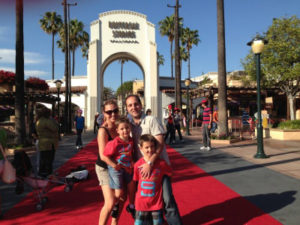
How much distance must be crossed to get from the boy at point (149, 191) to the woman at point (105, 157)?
14.6 inches

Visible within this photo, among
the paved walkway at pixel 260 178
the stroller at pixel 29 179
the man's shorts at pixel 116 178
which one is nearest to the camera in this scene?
the man's shorts at pixel 116 178

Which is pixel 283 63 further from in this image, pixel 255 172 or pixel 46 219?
pixel 46 219

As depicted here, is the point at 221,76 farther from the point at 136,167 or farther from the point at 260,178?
the point at 136,167

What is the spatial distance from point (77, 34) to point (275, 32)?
33799mm

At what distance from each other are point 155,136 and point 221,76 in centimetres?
1125

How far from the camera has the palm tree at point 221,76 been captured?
13328 millimetres

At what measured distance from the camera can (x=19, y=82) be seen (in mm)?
11938

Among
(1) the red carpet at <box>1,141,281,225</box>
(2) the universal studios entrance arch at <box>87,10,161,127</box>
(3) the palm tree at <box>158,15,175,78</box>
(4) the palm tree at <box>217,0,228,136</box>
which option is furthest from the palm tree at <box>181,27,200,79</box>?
(1) the red carpet at <box>1,141,281,225</box>

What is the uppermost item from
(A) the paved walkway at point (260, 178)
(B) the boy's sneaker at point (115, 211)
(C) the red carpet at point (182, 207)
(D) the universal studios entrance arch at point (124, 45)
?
(D) the universal studios entrance arch at point (124, 45)

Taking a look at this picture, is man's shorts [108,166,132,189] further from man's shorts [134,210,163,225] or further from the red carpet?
the red carpet

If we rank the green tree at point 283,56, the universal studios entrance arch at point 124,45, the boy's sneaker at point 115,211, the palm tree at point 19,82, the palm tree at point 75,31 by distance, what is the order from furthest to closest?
the palm tree at point 75,31 < the universal studios entrance arch at point 124,45 < the green tree at point 283,56 < the palm tree at point 19,82 < the boy's sneaker at point 115,211

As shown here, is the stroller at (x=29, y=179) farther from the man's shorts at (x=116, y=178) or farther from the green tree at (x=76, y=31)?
the green tree at (x=76, y=31)

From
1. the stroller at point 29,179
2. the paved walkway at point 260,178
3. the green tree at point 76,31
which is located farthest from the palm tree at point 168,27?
the stroller at point 29,179

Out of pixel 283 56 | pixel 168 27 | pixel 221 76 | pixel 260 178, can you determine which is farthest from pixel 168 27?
pixel 260 178
